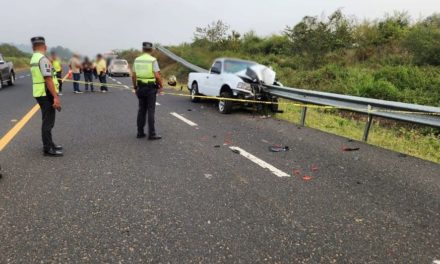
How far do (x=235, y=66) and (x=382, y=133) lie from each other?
4.87 metres

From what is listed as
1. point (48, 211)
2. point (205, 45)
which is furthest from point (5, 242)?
point (205, 45)

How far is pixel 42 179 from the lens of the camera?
4.95m

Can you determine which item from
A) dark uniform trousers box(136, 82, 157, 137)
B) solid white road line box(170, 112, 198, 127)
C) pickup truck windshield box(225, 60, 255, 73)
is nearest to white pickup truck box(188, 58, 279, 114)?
pickup truck windshield box(225, 60, 255, 73)

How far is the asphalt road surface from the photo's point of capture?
3.28 meters

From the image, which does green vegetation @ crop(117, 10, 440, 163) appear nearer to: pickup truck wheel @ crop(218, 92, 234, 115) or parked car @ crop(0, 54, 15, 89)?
pickup truck wheel @ crop(218, 92, 234, 115)

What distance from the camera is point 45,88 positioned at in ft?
19.8

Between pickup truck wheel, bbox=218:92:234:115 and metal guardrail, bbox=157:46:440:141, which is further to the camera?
pickup truck wheel, bbox=218:92:234:115

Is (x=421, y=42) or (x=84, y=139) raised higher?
(x=421, y=42)

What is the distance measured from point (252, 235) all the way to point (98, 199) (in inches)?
73.4

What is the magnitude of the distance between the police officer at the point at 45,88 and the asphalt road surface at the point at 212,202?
322 millimetres

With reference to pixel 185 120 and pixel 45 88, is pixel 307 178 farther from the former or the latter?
pixel 185 120

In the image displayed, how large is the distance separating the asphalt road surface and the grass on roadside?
34.3 inches

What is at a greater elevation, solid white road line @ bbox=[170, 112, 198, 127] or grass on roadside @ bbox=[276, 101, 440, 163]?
grass on roadside @ bbox=[276, 101, 440, 163]

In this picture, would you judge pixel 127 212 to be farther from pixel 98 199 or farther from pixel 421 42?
pixel 421 42
